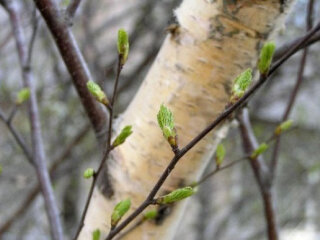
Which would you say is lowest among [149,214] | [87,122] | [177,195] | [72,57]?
[87,122]

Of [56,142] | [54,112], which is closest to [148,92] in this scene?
[54,112]

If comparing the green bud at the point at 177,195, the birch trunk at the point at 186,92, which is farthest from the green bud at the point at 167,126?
the birch trunk at the point at 186,92

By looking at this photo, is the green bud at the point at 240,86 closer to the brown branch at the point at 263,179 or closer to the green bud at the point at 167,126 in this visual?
the green bud at the point at 167,126

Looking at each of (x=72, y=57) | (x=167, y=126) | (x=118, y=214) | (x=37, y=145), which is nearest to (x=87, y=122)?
(x=37, y=145)

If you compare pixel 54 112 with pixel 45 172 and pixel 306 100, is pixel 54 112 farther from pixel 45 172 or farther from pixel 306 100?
pixel 306 100

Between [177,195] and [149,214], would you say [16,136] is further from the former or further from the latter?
[177,195]
